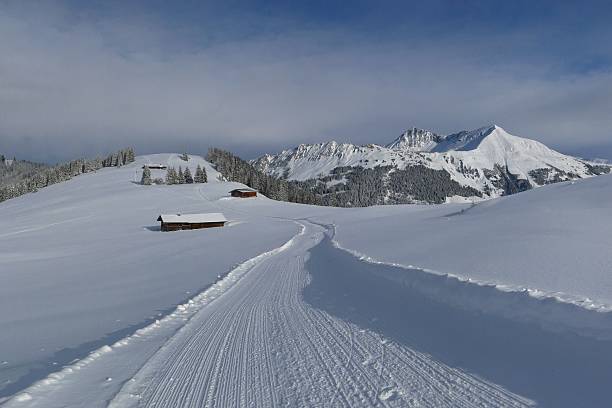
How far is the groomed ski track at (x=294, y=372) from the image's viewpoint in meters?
5.52

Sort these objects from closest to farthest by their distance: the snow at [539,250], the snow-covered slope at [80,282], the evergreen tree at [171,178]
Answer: the snow-covered slope at [80,282] < the snow at [539,250] < the evergreen tree at [171,178]

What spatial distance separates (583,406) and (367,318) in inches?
198

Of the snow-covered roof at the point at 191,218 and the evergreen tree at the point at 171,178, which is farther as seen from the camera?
the evergreen tree at the point at 171,178

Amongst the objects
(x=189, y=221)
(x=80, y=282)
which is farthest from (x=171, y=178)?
(x=80, y=282)

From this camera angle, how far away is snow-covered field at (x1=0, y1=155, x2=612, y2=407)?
585cm

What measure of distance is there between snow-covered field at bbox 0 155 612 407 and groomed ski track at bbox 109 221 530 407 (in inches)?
1.4

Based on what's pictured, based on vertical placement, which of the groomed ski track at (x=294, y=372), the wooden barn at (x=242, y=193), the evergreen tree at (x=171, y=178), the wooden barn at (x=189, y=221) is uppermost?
the evergreen tree at (x=171, y=178)

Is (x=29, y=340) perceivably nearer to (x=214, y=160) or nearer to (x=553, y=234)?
(x=553, y=234)

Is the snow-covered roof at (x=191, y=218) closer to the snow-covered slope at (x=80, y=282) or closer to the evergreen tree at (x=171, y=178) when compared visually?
the snow-covered slope at (x=80, y=282)

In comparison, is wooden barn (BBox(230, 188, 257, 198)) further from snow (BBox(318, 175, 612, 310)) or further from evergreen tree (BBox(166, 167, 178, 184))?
snow (BBox(318, 175, 612, 310))

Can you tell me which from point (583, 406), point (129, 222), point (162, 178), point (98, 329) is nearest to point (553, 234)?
point (583, 406)

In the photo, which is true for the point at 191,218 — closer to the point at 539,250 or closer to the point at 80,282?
the point at 80,282

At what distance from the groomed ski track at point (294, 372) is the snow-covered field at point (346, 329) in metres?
0.04

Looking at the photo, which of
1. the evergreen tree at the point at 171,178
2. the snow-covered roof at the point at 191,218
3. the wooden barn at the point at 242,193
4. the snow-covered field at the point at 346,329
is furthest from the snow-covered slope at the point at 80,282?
the evergreen tree at the point at 171,178
